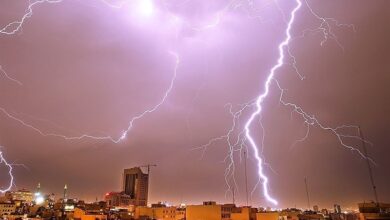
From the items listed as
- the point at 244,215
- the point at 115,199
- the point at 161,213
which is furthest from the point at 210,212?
the point at 115,199

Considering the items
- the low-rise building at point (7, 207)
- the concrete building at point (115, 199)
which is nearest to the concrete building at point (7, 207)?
the low-rise building at point (7, 207)

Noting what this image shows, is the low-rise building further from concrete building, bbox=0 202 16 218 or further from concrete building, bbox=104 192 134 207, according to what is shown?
concrete building, bbox=104 192 134 207

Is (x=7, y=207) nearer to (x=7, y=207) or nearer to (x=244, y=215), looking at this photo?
(x=7, y=207)

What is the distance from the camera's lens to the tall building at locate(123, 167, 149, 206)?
137125 mm

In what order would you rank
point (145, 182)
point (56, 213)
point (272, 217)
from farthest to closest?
1. point (145, 182)
2. point (56, 213)
3. point (272, 217)

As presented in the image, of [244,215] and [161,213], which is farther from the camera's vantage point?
[161,213]

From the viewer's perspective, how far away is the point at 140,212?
2461 inches

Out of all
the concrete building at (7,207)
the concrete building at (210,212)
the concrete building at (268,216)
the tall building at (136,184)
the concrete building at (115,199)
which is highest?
the tall building at (136,184)

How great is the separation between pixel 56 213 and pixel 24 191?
68692 mm

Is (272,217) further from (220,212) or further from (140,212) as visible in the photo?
(140,212)

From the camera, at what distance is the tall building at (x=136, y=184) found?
13712cm

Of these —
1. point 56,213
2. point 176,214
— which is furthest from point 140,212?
point 56,213

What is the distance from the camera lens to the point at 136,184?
458ft

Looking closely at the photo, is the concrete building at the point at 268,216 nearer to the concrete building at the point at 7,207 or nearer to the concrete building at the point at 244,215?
the concrete building at the point at 244,215
